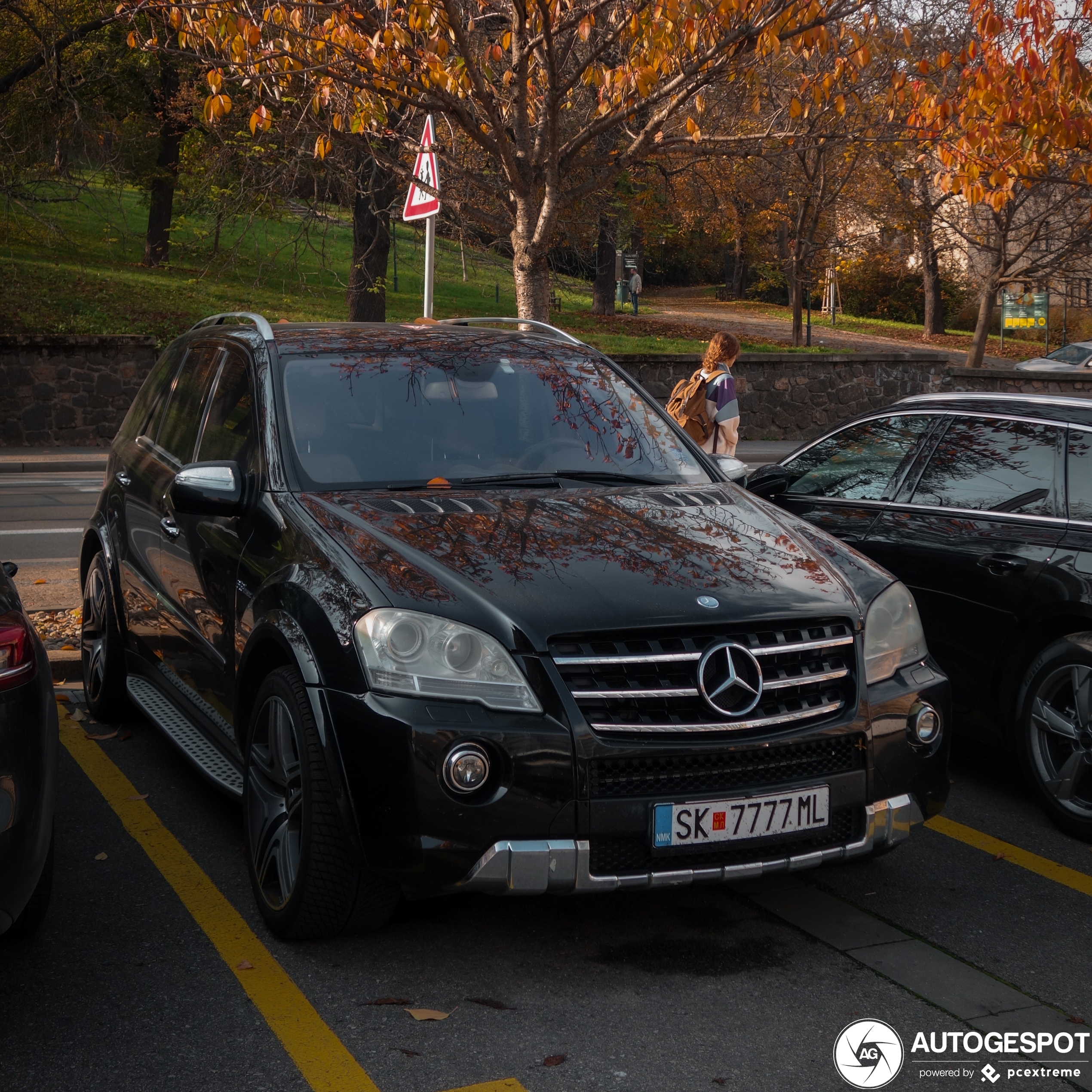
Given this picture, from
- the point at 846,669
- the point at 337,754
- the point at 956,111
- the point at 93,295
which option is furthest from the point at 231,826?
the point at 93,295

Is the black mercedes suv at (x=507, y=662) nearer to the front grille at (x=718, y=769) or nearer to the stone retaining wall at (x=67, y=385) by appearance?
the front grille at (x=718, y=769)

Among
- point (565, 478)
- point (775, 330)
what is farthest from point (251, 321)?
point (775, 330)

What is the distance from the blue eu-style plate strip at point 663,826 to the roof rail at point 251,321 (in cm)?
254

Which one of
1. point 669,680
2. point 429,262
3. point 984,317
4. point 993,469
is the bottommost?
point 669,680

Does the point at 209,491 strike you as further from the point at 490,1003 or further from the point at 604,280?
the point at 604,280

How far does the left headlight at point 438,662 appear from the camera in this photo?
3480mm

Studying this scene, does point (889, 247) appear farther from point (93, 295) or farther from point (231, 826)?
Result: point (231, 826)

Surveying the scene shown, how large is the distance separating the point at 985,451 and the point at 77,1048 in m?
Answer: 4.11

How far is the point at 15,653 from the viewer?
3258 mm

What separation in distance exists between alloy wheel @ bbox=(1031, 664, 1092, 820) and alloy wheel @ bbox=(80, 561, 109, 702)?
4016mm

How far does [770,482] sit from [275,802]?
329 cm

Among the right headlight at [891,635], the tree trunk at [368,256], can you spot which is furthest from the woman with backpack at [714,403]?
the tree trunk at [368,256]

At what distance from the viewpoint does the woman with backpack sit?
9578 millimetres

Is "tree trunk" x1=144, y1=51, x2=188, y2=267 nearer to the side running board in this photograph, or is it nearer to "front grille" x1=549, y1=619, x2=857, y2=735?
the side running board
